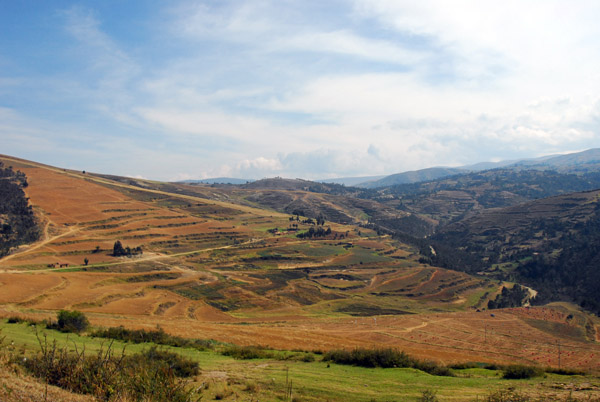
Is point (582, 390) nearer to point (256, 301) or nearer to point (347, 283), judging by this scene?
point (256, 301)

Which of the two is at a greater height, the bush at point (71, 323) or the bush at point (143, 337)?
the bush at point (71, 323)

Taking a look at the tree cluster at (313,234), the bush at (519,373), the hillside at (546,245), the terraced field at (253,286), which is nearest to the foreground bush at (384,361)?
the bush at (519,373)

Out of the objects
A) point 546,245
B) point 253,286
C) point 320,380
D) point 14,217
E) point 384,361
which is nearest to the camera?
point 320,380

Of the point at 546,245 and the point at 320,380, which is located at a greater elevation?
the point at 320,380

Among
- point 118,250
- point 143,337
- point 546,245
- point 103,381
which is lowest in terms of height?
point 118,250

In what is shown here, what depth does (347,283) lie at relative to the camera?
9275 centimetres

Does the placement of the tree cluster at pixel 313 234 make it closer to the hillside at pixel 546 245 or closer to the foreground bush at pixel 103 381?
the hillside at pixel 546 245

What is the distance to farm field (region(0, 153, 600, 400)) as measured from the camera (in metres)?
32.6

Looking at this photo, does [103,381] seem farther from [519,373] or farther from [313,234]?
[313,234]

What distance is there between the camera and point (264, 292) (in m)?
75.9

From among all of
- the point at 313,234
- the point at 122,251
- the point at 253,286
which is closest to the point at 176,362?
the point at 253,286

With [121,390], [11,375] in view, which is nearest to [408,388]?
[121,390]

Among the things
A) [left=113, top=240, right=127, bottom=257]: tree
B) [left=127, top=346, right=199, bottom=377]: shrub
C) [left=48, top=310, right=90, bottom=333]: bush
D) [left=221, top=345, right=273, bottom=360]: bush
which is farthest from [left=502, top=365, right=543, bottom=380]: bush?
[left=113, top=240, right=127, bottom=257]: tree

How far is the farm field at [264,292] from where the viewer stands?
32.6m
